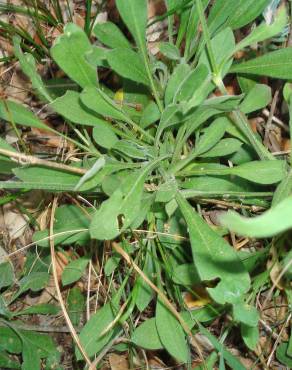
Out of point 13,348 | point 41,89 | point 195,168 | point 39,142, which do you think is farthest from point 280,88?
point 13,348

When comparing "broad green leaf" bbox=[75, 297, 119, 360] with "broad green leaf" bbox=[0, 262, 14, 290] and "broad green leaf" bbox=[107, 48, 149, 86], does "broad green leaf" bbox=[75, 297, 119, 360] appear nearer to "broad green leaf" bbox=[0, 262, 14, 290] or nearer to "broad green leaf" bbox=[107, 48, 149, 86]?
"broad green leaf" bbox=[0, 262, 14, 290]

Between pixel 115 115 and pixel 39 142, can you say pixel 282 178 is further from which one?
pixel 39 142

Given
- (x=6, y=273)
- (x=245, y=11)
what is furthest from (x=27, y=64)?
(x=6, y=273)

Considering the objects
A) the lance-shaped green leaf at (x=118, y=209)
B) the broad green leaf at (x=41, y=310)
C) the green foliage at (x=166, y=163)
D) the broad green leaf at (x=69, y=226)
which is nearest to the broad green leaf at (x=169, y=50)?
the green foliage at (x=166, y=163)

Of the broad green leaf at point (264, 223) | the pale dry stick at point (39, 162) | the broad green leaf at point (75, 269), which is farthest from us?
the broad green leaf at point (75, 269)

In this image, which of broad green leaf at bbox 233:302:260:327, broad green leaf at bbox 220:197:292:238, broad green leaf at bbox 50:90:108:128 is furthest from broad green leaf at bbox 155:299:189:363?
broad green leaf at bbox 220:197:292:238

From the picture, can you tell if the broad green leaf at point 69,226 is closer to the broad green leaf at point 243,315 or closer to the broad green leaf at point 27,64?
the broad green leaf at point 27,64
